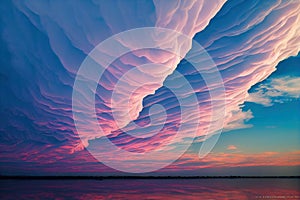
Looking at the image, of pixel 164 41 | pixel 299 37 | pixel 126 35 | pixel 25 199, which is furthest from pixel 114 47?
pixel 25 199

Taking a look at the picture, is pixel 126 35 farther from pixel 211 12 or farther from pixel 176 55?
pixel 211 12

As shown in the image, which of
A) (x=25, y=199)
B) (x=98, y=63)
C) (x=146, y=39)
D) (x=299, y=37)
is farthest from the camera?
(x=25, y=199)

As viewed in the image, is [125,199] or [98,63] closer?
[98,63]

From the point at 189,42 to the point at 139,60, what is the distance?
2767mm

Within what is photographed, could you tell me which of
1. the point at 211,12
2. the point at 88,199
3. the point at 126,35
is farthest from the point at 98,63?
the point at 88,199

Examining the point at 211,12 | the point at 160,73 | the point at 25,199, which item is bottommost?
the point at 25,199

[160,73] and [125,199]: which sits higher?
[160,73]

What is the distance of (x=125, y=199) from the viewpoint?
16734mm

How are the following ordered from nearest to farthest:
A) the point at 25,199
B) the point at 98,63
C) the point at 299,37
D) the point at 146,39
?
the point at 146,39 → the point at 299,37 → the point at 98,63 → the point at 25,199

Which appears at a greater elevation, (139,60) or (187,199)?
(139,60)

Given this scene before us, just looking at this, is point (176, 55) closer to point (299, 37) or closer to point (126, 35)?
point (126, 35)

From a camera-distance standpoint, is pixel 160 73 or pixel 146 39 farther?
pixel 160 73

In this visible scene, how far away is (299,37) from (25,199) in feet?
58.4

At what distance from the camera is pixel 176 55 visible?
1382 centimetres
